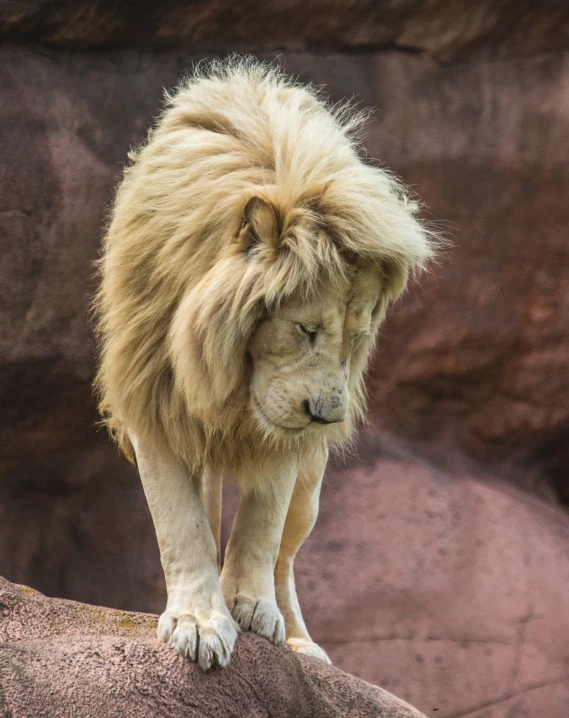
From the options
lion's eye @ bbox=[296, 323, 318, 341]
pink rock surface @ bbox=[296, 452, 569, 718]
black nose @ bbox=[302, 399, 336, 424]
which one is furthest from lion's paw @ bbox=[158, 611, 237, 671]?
pink rock surface @ bbox=[296, 452, 569, 718]

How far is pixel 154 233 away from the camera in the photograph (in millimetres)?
2709

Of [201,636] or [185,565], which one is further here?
[185,565]

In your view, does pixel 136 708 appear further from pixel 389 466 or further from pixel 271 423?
pixel 389 466

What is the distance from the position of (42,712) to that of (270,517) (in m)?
0.90

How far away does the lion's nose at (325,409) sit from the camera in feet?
8.24

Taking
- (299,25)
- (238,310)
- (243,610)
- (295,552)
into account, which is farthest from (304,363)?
(299,25)

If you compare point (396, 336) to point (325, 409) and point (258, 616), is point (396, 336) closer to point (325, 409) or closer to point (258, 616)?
point (258, 616)

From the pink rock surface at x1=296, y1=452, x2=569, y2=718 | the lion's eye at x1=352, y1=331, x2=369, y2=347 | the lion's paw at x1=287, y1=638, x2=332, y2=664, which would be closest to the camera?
the lion's eye at x1=352, y1=331, x2=369, y2=347

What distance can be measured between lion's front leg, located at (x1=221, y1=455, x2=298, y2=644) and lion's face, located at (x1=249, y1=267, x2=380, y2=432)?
1.30 ft

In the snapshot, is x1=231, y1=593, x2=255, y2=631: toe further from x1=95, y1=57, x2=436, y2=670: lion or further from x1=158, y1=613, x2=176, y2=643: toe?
x1=158, y1=613, x2=176, y2=643: toe

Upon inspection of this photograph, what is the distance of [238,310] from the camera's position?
251 centimetres

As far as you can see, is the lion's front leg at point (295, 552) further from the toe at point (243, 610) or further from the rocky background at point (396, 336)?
the rocky background at point (396, 336)

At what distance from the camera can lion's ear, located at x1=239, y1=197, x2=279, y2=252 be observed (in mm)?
2523

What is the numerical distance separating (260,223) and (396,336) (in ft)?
9.20
